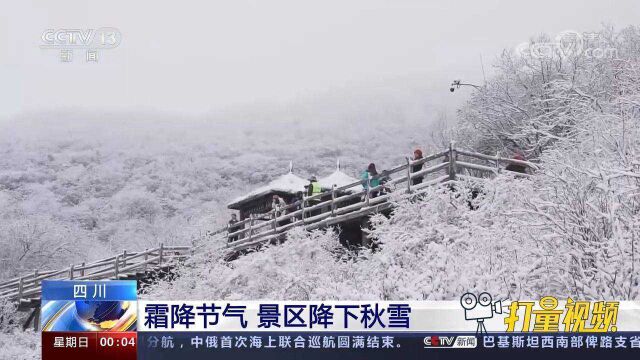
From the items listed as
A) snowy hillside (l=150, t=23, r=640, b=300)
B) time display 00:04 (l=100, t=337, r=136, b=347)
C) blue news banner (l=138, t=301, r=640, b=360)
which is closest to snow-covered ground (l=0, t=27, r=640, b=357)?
snowy hillside (l=150, t=23, r=640, b=300)

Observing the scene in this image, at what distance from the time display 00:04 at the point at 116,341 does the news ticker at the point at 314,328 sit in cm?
1

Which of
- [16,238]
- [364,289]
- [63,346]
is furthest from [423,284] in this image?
[16,238]

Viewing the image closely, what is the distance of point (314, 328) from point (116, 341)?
2.74m

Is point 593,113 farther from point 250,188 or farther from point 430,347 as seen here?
point 250,188

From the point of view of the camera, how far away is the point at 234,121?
23281mm

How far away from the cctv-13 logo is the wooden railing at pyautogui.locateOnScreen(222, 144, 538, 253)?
5419 millimetres

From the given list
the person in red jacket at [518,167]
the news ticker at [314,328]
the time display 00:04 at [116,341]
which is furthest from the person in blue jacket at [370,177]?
the time display 00:04 at [116,341]

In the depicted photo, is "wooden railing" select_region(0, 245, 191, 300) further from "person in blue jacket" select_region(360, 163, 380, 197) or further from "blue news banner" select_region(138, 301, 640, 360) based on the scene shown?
"blue news banner" select_region(138, 301, 640, 360)

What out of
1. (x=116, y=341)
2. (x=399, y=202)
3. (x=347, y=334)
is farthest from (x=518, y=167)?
(x=116, y=341)

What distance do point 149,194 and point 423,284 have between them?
1259cm

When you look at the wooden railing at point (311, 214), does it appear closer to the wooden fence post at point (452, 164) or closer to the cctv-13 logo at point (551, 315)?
the wooden fence post at point (452, 164)

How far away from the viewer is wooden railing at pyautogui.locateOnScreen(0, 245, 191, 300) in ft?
74.8

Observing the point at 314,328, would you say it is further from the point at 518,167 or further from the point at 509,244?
the point at 518,167

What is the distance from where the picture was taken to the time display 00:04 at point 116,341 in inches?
464
